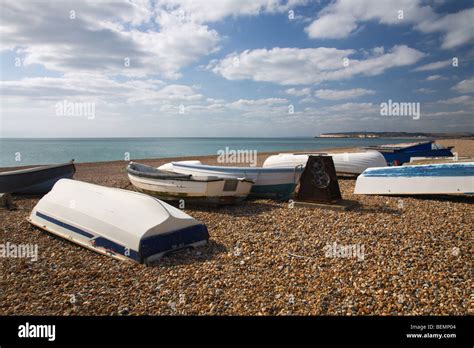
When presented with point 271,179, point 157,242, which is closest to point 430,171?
point 271,179

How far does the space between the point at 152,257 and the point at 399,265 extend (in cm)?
437

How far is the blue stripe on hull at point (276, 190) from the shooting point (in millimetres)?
11672

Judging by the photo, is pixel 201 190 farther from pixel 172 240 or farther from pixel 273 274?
pixel 273 274

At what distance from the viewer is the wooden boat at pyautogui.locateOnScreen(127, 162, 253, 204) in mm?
10227

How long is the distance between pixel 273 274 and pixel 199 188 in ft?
17.4

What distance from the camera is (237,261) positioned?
6094 millimetres

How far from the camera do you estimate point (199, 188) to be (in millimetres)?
10281

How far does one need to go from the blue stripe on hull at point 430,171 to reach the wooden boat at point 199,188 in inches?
198

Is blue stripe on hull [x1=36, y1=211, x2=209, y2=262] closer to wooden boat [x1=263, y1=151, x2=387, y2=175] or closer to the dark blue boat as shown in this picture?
wooden boat [x1=263, y1=151, x2=387, y2=175]

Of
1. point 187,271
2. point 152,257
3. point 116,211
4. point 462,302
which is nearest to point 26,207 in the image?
point 116,211

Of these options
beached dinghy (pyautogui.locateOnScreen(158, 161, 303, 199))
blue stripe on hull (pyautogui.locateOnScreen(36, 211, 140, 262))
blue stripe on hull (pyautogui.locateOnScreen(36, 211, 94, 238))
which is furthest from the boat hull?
blue stripe on hull (pyautogui.locateOnScreen(36, 211, 140, 262))

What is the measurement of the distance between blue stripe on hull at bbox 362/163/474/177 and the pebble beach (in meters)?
2.41

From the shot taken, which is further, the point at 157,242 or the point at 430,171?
the point at 430,171
